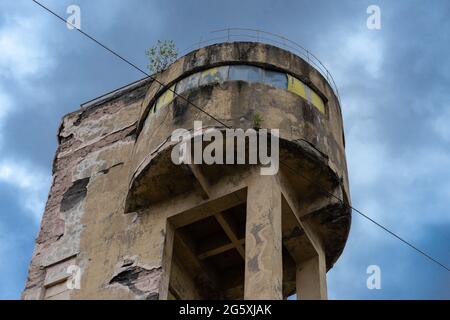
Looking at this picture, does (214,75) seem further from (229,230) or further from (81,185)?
(81,185)

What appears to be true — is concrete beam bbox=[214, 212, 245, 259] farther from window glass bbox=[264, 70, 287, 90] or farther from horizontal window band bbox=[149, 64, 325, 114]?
window glass bbox=[264, 70, 287, 90]

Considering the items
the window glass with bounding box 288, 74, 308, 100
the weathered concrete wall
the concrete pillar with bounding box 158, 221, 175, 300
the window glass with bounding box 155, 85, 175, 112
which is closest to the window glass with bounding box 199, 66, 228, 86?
the window glass with bounding box 155, 85, 175, 112

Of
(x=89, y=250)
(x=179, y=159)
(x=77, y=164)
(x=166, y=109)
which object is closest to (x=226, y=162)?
(x=179, y=159)

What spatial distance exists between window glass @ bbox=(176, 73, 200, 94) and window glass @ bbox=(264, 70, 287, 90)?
1.17 metres

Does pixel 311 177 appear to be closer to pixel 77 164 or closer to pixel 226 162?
pixel 226 162

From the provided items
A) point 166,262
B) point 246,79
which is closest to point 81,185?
point 166,262

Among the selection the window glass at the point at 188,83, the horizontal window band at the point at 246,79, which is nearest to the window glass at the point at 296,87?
the horizontal window band at the point at 246,79

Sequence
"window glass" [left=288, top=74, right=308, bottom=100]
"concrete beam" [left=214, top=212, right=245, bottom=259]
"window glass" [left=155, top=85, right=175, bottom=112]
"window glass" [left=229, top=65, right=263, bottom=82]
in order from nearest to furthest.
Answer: "concrete beam" [left=214, top=212, right=245, bottom=259] → "window glass" [left=229, top=65, right=263, bottom=82] → "window glass" [left=288, top=74, right=308, bottom=100] → "window glass" [left=155, top=85, right=175, bottom=112]

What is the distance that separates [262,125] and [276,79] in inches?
53.8

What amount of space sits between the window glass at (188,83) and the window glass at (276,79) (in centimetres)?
117

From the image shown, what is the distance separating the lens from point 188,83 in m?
14.0

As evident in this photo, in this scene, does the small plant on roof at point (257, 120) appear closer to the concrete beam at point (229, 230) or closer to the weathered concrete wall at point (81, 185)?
the concrete beam at point (229, 230)

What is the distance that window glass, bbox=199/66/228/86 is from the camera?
13648 mm
